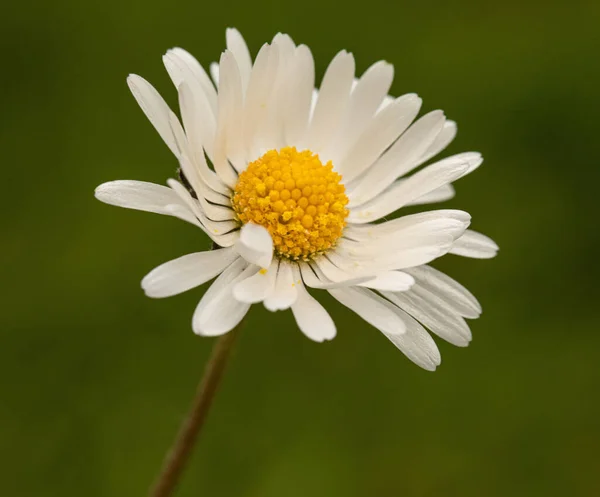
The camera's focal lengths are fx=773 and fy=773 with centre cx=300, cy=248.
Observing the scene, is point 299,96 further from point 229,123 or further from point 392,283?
point 392,283

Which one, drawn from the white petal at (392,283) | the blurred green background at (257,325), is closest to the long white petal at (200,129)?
the white petal at (392,283)

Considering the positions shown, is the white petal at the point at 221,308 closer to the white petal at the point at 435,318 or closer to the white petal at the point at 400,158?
the white petal at the point at 435,318

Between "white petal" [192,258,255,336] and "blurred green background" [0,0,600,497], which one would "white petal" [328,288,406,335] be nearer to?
"white petal" [192,258,255,336]

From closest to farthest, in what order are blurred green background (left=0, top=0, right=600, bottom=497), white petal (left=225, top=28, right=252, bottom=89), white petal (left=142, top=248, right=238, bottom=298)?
white petal (left=142, top=248, right=238, bottom=298) < white petal (left=225, top=28, right=252, bottom=89) < blurred green background (left=0, top=0, right=600, bottom=497)

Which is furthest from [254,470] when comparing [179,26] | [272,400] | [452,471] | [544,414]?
[179,26]

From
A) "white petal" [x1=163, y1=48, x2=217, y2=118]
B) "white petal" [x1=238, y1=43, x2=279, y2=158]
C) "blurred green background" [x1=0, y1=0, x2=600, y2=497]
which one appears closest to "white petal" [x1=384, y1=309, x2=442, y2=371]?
"white petal" [x1=238, y1=43, x2=279, y2=158]

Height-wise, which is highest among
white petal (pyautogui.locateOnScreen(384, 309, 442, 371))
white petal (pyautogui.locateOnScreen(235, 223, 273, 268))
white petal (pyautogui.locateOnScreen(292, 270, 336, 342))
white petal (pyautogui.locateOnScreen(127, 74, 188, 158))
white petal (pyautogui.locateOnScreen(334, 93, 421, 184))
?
white petal (pyautogui.locateOnScreen(334, 93, 421, 184))
